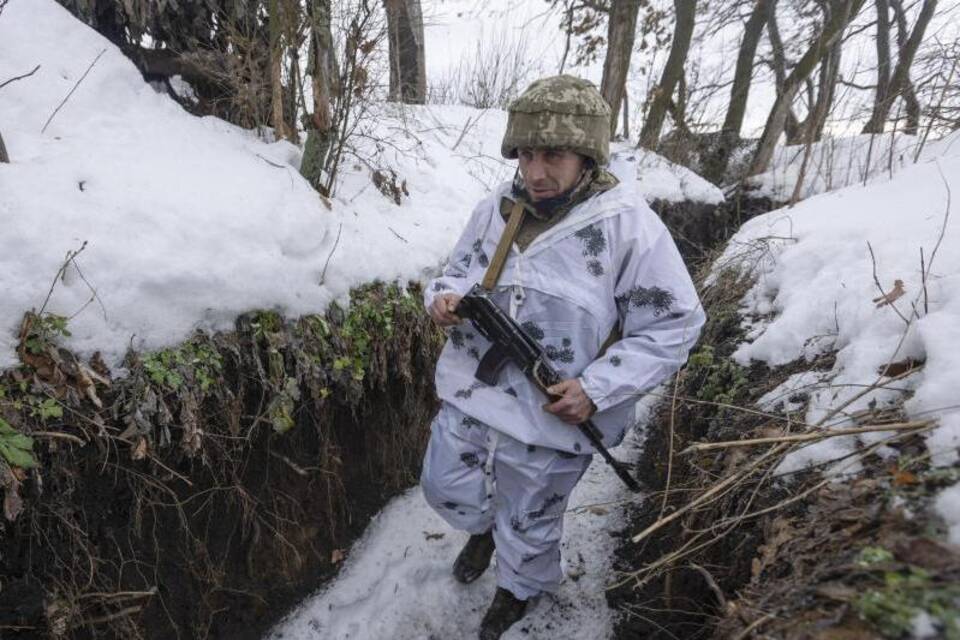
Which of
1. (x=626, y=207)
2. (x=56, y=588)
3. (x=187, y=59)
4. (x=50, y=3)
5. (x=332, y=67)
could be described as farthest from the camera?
(x=332, y=67)

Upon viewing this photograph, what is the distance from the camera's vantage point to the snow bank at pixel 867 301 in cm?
123

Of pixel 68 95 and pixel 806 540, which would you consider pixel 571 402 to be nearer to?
pixel 806 540

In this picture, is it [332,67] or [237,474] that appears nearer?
[237,474]

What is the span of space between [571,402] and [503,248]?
600 mm

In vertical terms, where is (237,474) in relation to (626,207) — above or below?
below

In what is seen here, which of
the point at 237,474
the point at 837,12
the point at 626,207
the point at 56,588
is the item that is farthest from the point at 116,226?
the point at 837,12

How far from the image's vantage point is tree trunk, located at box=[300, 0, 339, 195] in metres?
2.64

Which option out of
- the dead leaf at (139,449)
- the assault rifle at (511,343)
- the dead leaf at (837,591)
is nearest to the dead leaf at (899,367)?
the dead leaf at (837,591)

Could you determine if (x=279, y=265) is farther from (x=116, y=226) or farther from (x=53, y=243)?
(x=53, y=243)

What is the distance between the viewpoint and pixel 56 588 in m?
1.54

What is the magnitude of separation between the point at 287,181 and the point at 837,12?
29.6 ft

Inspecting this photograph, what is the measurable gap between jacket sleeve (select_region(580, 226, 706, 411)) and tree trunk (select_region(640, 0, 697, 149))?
7.28 m

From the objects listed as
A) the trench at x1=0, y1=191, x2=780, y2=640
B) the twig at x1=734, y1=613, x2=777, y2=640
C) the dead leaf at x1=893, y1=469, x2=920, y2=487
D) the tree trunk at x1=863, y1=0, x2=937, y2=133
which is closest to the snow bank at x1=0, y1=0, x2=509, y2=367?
the trench at x1=0, y1=191, x2=780, y2=640

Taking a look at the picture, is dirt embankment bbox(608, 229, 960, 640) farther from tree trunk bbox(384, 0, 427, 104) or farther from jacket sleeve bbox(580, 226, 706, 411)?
tree trunk bbox(384, 0, 427, 104)
